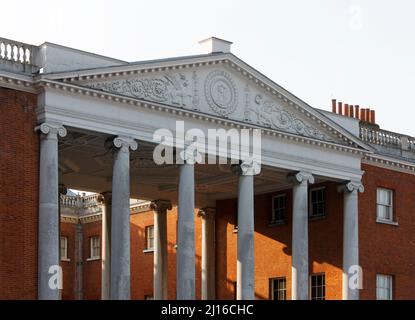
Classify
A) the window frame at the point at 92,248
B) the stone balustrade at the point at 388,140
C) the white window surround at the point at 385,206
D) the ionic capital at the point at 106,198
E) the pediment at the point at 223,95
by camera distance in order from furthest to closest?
the window frame at the point at 92,248 → the ionic capital at the point at 106,198 → the stone balustrade at the point at 388,140 → the white window surround at the point at 385,206 → the pediment at the point at 223,95

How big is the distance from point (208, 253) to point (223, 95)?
13700mm

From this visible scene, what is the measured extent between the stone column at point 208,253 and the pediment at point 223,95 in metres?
10.4

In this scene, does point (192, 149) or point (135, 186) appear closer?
point (192, 149)

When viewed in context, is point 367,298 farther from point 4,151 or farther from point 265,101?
point 4,151

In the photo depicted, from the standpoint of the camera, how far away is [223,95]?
42.2 metres

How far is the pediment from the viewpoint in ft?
129

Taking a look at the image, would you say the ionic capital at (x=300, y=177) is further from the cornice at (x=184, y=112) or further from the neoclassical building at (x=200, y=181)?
the cornice at (x=184, y=112)

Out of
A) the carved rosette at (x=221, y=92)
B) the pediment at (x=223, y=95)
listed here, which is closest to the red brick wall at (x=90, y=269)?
the pediment at (x=223, y=95)

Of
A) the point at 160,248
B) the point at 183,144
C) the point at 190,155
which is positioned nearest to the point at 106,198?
the point at 160,248

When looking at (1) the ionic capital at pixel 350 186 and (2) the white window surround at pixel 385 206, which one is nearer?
(1) the ionic capital at pixel 350 186

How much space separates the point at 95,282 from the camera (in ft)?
204

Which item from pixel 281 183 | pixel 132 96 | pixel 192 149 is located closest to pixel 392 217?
pixel 281 183

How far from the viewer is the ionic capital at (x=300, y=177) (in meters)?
44.9

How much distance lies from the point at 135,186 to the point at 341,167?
36.8ft
